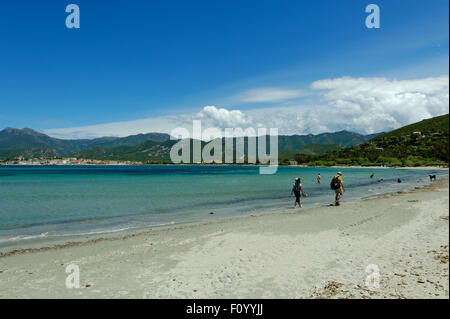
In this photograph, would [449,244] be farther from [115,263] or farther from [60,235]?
[60,235]

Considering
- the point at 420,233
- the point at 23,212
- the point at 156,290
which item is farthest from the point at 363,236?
the point at 23,212

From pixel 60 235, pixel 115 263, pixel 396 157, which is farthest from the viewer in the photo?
pixel 396 157

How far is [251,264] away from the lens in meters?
9.11

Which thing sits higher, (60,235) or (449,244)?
(449,244)

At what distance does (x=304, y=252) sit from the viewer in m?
10.3

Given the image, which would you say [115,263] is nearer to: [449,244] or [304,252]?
[304,252]

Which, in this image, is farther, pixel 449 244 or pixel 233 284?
pixel 449 244

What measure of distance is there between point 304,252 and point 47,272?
8.61 metres

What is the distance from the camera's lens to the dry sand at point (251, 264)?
23.1ft

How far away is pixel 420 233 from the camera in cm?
1253

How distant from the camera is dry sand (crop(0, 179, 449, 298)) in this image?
7039mm

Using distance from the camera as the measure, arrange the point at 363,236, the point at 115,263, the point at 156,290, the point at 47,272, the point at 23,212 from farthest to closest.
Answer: the point at 23,212 → the point at 363,236 → the point at 115,263 → the point at 47,272 → the point at 156,290

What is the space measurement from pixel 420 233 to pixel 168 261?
431 inches

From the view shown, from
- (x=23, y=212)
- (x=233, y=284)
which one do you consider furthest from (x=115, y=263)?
(x=23, y=212)
